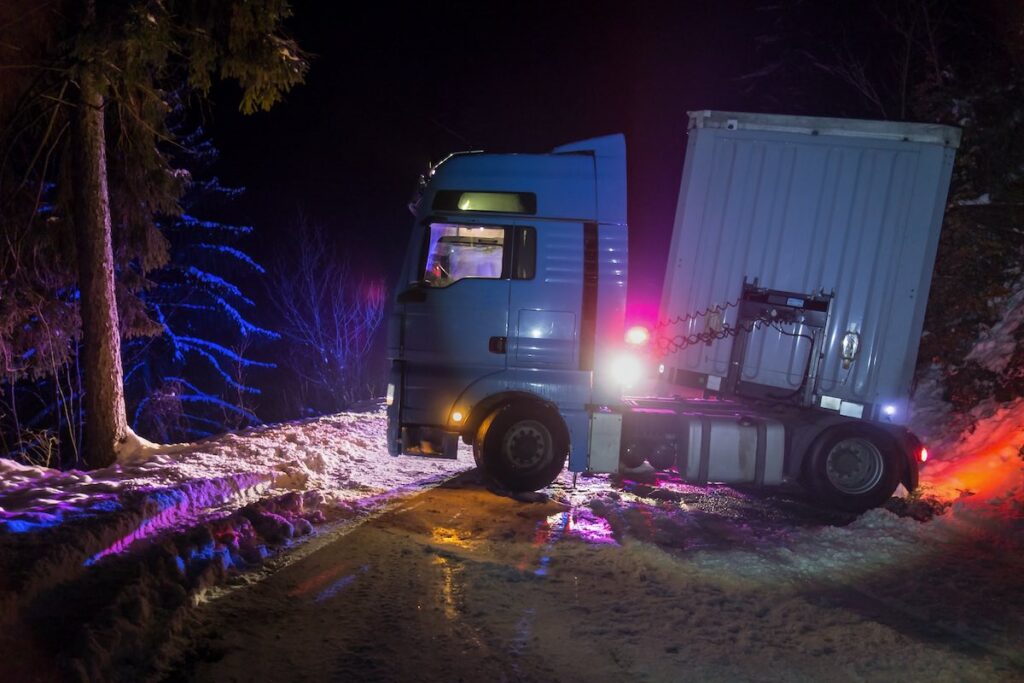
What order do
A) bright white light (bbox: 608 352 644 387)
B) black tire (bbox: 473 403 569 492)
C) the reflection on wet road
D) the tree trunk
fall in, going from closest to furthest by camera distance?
the reflection on wet road < black tire (bbox: 473 403 569 492) < bright white light (bbox: 608 352 644 387) < the tree trunk

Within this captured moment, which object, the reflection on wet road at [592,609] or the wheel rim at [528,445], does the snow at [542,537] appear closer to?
the reflection on wet road at [592,609]

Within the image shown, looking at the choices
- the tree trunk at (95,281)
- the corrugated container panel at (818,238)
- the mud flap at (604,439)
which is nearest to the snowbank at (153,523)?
the tree trunk at (95,281)

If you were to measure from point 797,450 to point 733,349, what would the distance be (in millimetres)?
1338

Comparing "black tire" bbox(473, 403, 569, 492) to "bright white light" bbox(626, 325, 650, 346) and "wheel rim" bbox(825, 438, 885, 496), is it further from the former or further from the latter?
"wheel rim" bbox(825, 438, 885, 496)

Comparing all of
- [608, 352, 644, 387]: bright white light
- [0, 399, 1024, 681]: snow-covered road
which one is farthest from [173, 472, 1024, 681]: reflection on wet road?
[608, 352, 644, 387]: bright white light

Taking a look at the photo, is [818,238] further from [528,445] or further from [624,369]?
[528,445]

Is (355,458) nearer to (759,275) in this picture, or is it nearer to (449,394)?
(449,394)

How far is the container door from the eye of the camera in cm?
781

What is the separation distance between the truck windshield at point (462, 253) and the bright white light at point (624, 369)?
156 centimetres

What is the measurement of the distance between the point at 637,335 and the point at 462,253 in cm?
222

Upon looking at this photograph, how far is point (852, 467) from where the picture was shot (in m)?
8.22

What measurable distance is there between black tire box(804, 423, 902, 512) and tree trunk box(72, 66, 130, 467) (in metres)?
8.39

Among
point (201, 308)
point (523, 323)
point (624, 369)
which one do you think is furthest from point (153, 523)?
point (201, 308)

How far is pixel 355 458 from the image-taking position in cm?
970
